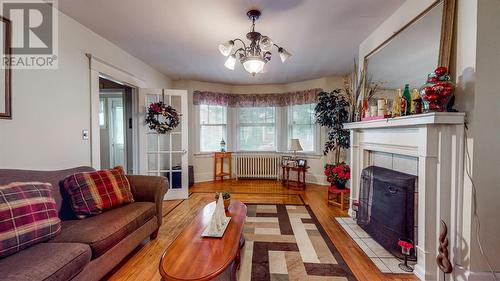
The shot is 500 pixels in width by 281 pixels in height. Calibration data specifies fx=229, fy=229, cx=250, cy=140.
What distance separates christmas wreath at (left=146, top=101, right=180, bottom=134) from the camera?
3.82 m

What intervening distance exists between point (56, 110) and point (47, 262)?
1.71 meters

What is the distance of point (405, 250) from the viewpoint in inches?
79.2

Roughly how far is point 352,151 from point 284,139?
2552 millimetres

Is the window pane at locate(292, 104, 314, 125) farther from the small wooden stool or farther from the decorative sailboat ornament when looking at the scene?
the decorative sailboat ornament

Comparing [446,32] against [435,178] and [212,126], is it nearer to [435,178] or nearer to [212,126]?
[435,178]

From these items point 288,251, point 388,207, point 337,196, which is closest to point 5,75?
point 288,251

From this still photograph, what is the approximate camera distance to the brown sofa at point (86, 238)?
126 centimetres

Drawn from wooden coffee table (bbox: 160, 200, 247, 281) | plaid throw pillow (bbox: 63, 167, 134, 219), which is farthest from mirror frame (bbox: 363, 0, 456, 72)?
plaid throw pillow (bbox: 63, 167, 134, 219)

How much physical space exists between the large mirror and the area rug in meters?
1.74

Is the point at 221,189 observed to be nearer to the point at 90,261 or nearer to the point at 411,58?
the point at 90,261

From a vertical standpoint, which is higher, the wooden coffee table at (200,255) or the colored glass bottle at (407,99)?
the colored glass bottle at (407,99)

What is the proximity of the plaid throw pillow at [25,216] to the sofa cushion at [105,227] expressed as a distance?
0.40 ft

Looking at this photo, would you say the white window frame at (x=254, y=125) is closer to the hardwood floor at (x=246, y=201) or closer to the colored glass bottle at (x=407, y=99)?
the hardwood floor at (x=246, y=201)

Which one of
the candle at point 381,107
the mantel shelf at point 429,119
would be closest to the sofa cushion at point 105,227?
the mantel shelf at point 429,119
